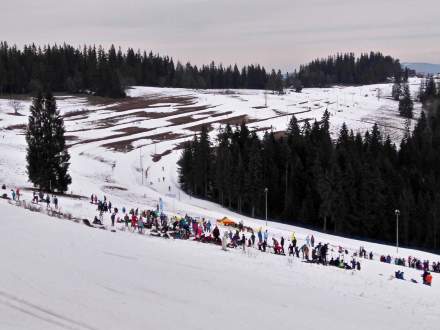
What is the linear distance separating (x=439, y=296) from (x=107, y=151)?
73.9 meters

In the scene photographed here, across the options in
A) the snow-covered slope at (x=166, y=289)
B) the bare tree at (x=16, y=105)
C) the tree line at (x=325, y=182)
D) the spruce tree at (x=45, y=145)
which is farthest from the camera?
the bare tree at (x=16, y=105)

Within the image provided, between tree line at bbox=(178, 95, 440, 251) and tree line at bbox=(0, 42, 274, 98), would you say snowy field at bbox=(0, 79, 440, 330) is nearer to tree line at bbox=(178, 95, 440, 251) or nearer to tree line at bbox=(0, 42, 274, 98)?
tree line at bbox=(178, 95, 440, 251)

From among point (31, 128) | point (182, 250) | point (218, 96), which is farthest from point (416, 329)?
point (218, 96)

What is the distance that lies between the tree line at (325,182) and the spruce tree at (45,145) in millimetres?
24891

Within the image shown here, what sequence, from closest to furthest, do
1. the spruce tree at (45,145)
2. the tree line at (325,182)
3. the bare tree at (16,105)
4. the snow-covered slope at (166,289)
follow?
the snow-covered slope at (166,289) < the spruce tree at (45,145) < the tree line at (325,182) < the bare tree at (16,105)

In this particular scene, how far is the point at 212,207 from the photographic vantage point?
60.7 meters

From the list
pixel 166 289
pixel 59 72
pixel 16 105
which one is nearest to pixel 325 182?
pixel 166 289

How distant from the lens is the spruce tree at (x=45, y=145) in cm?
4416

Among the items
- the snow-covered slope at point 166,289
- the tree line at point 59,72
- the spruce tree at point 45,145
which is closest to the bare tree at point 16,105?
the tree line at point 59,72

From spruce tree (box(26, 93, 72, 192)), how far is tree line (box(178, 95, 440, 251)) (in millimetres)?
24891

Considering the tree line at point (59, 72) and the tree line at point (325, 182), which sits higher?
the tree line at point (59, 72)

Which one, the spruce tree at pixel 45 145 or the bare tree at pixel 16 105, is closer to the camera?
the spruce tree at pixel 45 145

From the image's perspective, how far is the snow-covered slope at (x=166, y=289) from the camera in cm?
1078

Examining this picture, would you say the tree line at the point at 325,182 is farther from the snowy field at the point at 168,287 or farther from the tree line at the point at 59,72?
the tree line at the point at 59,72
